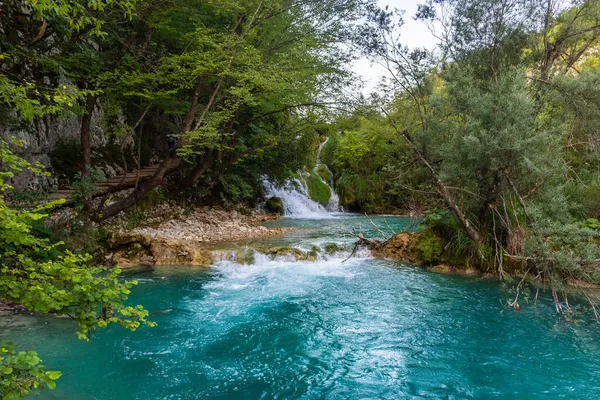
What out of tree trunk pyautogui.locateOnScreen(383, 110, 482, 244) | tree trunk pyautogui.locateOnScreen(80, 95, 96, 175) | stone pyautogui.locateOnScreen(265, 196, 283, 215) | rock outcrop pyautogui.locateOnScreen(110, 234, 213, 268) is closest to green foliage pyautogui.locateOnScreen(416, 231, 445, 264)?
tree trunk pyautogui.locateOnScreen(383, 110, 482, 244)

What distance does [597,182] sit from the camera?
7949 millimetres

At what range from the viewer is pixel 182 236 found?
11.3 m

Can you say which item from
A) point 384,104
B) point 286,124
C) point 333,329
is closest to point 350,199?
point 286,124

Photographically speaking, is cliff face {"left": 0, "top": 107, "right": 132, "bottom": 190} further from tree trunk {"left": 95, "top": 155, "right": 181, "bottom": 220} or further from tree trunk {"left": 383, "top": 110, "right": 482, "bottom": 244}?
tree trunk {"left": 383, "top": 110, "right": 482, "bottom": 244}

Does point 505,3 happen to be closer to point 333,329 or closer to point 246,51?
point 246,51

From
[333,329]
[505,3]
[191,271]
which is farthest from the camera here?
[191,271]

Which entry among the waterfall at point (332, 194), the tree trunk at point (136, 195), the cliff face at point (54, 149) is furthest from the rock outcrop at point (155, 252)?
the waterfall at point (332, 194)

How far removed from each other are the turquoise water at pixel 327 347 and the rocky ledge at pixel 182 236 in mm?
1715

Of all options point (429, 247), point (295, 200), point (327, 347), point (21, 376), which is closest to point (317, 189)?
point (295, 200)

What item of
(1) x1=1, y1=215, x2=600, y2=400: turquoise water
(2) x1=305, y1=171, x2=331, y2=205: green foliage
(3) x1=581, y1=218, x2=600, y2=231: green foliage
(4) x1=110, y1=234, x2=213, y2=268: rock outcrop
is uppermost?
(2) x1=305, y1=171, x2=331, y2=205: green foliage

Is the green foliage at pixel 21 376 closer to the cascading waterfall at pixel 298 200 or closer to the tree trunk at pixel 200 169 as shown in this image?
the tree trunk at pixel 200 169

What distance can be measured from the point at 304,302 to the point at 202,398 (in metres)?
3.19

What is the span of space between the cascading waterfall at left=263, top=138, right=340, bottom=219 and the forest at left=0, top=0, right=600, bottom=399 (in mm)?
6184

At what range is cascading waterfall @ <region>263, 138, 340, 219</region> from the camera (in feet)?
62.1
